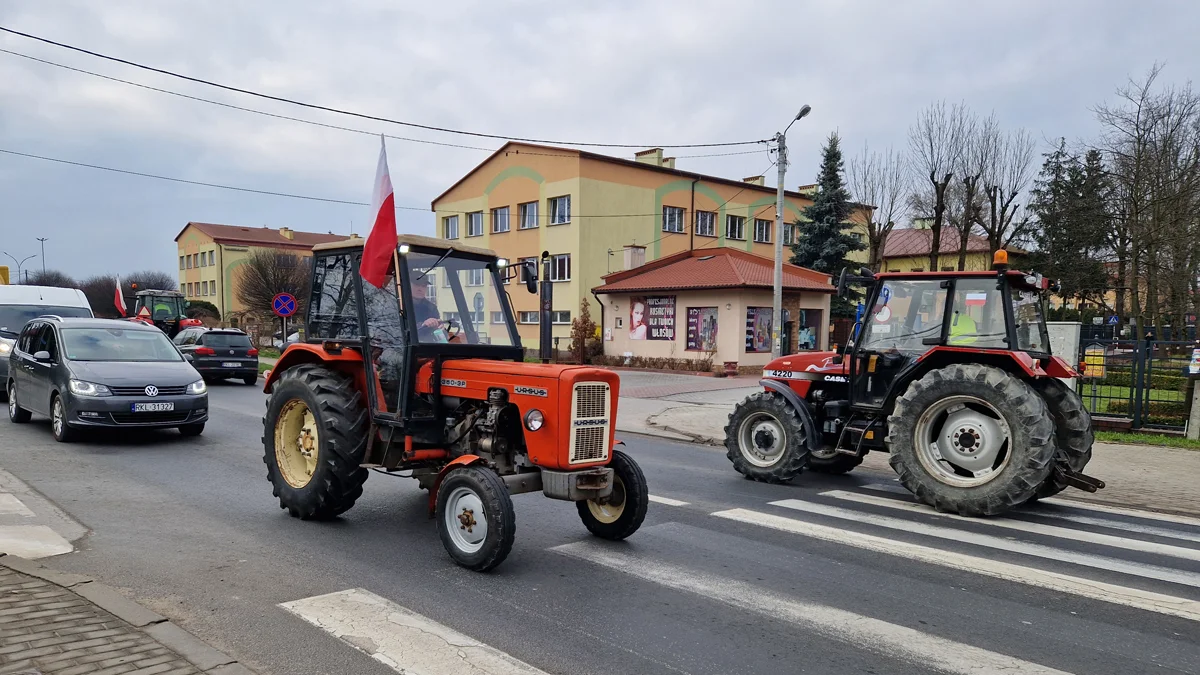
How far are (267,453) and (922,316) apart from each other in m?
6.60

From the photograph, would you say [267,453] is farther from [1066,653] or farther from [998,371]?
[998,371]

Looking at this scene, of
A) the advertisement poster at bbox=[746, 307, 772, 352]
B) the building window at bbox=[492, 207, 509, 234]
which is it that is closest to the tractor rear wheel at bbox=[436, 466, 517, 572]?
the advertisement poster at bbox=[746, 307, 772, 352]

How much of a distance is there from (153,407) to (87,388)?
775mm

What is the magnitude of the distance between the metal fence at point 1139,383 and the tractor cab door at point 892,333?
535cm

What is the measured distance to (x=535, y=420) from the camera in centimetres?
507

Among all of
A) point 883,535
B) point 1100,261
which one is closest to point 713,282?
point 1100,261

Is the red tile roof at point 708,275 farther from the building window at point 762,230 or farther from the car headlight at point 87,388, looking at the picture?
the car headlight at point 87,388

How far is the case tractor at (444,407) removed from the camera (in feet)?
16.7

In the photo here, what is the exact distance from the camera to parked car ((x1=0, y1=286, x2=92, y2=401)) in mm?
13516

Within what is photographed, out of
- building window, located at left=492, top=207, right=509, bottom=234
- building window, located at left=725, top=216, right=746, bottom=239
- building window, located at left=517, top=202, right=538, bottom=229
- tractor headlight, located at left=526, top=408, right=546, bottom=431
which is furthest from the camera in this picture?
building window, located at left=725, top=216, right=746, bottom=239

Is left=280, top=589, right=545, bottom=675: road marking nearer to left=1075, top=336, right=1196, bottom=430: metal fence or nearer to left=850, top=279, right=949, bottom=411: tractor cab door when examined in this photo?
left=850, top=279, right=949, bottom=411: tractor cab door

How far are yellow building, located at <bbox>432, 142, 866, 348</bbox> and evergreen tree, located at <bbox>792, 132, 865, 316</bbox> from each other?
1245mm

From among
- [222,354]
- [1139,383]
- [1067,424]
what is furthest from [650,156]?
[1067,424]

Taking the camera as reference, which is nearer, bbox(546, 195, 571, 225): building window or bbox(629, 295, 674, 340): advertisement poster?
bbox(629, 295, 674, 340): advertisement poster
